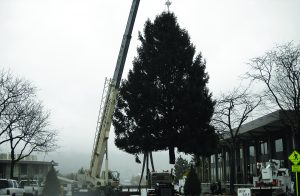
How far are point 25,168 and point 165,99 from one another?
1771 inches

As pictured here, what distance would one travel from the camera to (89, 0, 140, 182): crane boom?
29.9 m

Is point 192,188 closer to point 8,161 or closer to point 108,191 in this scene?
point 108,191

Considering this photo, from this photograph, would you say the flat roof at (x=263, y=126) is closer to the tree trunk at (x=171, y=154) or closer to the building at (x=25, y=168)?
the tree trunk at (x=171, y=154)

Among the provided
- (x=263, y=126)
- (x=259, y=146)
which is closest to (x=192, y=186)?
(x=263, y=126)

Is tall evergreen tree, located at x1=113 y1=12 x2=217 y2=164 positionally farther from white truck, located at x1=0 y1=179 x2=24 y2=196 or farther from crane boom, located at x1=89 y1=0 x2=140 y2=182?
white truck, located at x1=0 y1=179 x2=24 y2=196

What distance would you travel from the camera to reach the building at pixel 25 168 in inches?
2675

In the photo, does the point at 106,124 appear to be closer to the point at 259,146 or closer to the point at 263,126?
the point at 263,126

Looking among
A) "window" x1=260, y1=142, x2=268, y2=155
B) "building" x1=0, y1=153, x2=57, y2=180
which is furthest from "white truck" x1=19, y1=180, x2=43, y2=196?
"window" x1=260, y1=142, x2=268, y2=155

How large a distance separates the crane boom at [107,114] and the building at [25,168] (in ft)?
129

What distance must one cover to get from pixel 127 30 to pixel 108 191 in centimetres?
1134

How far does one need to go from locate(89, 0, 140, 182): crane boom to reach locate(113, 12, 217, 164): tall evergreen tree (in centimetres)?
639

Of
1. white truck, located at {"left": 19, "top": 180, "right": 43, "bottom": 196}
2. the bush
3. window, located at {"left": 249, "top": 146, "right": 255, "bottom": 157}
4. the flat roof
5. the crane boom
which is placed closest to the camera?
the crane boom

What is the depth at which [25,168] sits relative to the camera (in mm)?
73750

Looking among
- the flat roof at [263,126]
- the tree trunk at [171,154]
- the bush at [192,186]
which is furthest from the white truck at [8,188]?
the flat roof at [263,126]
